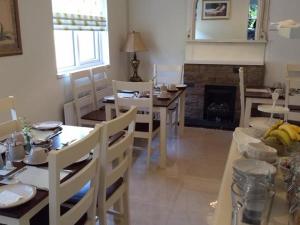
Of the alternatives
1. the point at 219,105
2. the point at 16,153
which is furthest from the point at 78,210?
the point at 219,105

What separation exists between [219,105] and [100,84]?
6.26 feet

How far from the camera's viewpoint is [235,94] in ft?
15.0

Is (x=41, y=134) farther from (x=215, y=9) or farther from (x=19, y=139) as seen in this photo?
(x=215, y=9)

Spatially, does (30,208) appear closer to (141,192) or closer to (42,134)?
(42,134)

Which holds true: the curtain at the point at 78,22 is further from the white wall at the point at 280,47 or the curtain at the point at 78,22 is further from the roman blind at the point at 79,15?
the white wall at the point at 280,47

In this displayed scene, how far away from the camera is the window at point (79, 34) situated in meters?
3.38

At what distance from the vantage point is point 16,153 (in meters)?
1.69

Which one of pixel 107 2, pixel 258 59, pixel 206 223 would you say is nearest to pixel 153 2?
pixel 107 2

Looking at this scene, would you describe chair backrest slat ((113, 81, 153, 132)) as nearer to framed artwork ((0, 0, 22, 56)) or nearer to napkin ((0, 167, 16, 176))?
framed artwork ((0, 0, 22, 56))

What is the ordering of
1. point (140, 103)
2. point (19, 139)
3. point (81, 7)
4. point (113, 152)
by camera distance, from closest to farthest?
point (113, 152)
point (19, 139)
point (140, 103)
point (81, 7)

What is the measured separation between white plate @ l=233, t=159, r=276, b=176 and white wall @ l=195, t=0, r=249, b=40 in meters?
3.64

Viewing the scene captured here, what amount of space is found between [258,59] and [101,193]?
3.58 meters

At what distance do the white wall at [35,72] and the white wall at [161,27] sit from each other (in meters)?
1.94

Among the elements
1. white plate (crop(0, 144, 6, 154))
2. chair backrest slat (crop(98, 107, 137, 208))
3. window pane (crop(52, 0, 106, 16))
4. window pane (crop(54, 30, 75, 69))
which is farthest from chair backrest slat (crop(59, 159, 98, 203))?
window pane (crop(52, 0, 106, 16))
